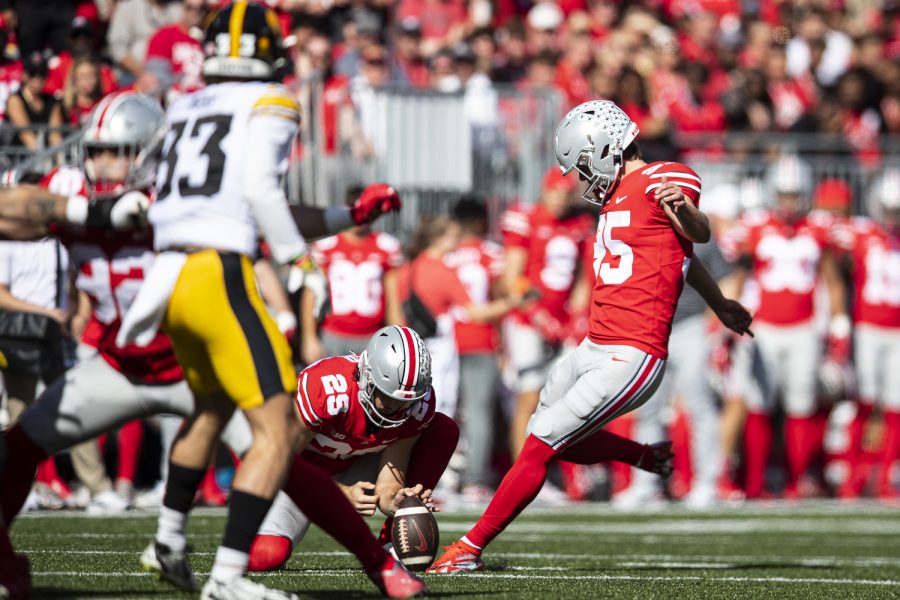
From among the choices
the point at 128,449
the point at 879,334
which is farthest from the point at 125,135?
the point at 879,334

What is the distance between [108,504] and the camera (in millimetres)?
9289

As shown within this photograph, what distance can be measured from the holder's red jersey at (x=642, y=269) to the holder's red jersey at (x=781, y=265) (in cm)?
632

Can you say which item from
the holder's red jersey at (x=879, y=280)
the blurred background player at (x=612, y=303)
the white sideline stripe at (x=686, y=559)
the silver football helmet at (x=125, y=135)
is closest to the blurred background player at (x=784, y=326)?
the holder's red jersey at (x=879, y=280)

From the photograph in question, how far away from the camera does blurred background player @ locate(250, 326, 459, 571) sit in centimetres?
597

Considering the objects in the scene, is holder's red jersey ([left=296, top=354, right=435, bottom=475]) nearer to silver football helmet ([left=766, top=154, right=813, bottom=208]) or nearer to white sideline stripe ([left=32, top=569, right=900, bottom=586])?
white sideline stripe ([left=32, top=569, right=900, bottom=586])

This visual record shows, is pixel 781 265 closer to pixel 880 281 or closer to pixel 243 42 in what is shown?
pixel 880 281

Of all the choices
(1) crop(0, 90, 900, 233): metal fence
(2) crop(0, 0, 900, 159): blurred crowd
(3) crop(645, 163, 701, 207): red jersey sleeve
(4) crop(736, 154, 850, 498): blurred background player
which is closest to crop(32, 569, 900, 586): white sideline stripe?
(3) crop(645, 163, 701, 207): red jersey sleeve

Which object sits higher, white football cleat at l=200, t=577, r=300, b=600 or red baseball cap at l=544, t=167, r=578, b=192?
red baseball cap at l=544, t=167, r=578, b=192

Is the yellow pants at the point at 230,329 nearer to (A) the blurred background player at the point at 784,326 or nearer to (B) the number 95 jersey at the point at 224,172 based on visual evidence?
(B) the number 95 jersey at the point at 224,172

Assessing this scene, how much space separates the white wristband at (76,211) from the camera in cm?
491

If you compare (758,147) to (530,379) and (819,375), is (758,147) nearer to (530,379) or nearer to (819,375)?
(819,375)

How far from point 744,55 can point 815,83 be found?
912mm

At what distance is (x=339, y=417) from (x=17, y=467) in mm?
1467

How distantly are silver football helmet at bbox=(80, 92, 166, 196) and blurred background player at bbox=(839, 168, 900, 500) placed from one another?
8.65 m
